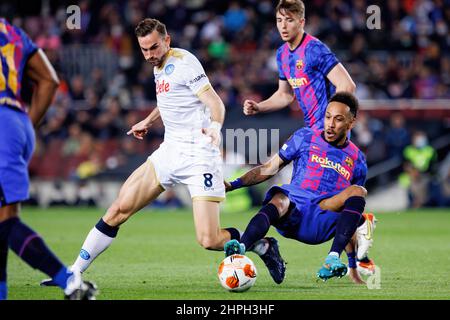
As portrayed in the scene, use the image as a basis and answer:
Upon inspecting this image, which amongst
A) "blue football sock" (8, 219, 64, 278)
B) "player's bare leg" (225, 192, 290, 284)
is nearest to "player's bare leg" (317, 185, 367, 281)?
"player's bare leg" (225, 192, 290, 284)

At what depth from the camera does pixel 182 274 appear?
884 centimetres

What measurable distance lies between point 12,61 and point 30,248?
1234mm

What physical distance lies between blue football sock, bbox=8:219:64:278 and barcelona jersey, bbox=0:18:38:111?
83 centimetres

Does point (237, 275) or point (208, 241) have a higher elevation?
point (208, 241)

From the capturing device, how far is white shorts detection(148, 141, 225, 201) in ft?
25.9

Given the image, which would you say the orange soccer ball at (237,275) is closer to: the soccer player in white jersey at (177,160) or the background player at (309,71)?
the soccer player in white jersey at (177,160)

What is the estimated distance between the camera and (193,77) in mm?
7809

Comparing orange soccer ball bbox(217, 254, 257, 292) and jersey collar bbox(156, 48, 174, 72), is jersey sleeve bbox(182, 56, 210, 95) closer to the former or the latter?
jersey collar bbox(156, 48, 174, 72)

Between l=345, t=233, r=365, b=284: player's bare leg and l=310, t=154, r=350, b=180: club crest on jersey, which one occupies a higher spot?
l=310, t=154, r=350, b=180: club crest on jersey

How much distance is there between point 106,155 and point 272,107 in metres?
12.7

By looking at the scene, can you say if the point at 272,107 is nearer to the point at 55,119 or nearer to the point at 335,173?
the point at 335,173

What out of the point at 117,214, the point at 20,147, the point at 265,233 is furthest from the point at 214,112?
the point at 20,147

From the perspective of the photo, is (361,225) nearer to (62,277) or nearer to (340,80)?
(340,80)
